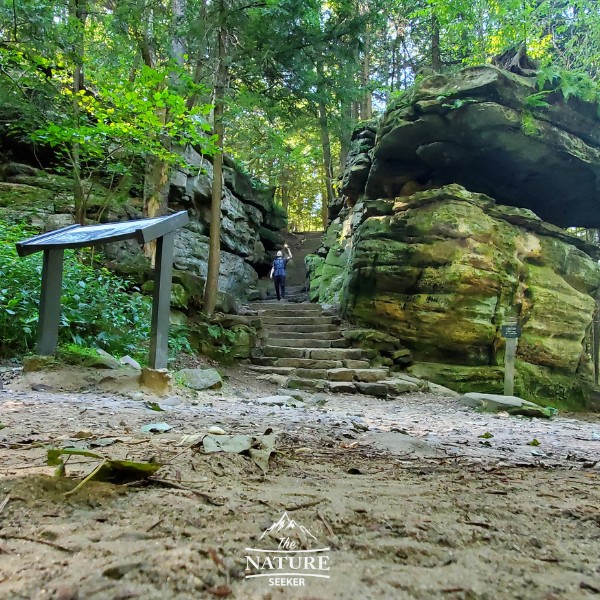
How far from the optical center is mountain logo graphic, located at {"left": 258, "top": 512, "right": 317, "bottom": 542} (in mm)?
1246

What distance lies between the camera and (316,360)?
857 centimetres

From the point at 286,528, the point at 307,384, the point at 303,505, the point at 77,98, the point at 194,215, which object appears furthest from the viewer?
the point at 194,215

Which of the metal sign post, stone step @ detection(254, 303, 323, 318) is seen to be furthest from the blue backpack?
the metal sign post

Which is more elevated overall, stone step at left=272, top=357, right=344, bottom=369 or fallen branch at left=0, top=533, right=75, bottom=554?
fallen branch at left=0, top=533, right=75, bottom=554

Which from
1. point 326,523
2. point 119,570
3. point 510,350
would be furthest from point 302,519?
point 510,350

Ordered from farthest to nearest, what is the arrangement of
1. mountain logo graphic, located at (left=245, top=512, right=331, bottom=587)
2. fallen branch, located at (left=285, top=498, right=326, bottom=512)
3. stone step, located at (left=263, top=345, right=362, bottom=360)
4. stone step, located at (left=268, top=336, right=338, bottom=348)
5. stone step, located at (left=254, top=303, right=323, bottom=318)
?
stone step, located at (left=254, top=303, right=323, bottom=318) < stone step, located at (left=268, top=336, right=338, bottom=348) < stone step, located at (left=263, top=345, right=362, bottom=360) < fallen branch, located at (left=285, top=498, right=326, bottom=512) < mountain logo graphic, located at (left=245, top=512, right=331, bottom=587)

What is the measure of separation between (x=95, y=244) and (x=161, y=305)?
1075mm

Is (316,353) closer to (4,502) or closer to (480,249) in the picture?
(480,249)

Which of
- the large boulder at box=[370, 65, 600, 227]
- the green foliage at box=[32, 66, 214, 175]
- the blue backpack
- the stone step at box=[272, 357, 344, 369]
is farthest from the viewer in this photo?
the blue backpack

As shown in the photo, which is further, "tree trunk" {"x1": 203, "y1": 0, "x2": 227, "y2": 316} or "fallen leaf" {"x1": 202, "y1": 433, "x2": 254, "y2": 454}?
"tree trunk" {"x1": 203, "y1": 0, "x2": 227, "y2": 316}

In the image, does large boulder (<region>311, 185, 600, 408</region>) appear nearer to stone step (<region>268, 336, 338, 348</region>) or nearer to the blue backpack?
stone step (<region>268, 336, 338, 348</region>)

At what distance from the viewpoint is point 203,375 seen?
604 cm

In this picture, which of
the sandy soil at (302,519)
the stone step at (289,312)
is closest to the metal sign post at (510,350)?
the sandy soil at (302,519)

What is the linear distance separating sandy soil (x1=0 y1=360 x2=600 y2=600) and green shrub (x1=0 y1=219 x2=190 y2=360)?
324 centimetres
